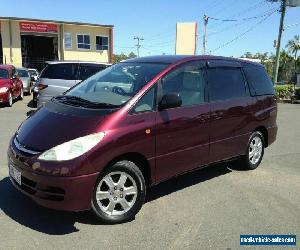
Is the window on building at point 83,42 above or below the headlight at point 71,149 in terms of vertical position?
above

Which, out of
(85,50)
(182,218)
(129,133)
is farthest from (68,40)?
(182,218)

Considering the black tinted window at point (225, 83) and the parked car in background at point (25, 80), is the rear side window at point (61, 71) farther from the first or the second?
the parked car in background at point (25, 80)

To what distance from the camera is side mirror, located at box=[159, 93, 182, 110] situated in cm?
459

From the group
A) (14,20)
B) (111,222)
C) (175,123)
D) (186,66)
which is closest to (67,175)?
(111,222)

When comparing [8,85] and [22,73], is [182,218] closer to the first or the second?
[8,85]

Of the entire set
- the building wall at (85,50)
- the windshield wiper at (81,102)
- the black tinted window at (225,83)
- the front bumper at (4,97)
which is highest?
the building wall at (85,50)

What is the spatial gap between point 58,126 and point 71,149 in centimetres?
43

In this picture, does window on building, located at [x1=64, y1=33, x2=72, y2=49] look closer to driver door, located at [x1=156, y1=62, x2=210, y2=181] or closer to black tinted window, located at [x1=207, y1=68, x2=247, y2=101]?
black tinted window, located at [x1=207, y1=68, x2=247, y2=101]

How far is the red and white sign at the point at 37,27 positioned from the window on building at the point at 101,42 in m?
4.43

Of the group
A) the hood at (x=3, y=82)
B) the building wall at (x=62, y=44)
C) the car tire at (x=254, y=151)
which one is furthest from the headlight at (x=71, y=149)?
the building wall at (x=62, y=44)

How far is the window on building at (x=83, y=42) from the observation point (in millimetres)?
39062

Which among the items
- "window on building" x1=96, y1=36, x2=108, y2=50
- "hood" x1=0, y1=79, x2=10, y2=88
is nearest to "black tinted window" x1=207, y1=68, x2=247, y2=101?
"hood" x1=0, y1=79, x2=10, y2=88

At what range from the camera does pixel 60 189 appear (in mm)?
3852

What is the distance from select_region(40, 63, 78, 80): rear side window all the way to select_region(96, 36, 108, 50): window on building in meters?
28.4
